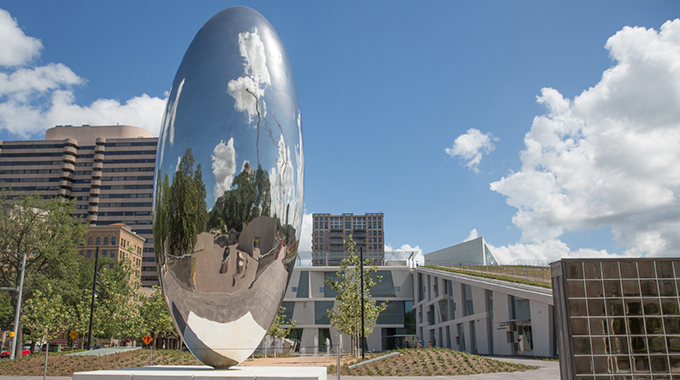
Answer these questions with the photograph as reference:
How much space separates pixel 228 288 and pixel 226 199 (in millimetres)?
1628

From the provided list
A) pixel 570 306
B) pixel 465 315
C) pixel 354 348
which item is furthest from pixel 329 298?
pixel 570 306

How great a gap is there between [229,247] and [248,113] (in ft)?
8.44

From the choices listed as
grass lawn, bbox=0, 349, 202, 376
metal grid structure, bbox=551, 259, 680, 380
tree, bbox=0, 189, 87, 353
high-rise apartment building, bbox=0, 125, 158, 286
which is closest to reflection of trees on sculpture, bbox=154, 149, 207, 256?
metal grid structure, bbox=551, 259, 680, 380

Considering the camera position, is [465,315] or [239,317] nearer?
[239,317]

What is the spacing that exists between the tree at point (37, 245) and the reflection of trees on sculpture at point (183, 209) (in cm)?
4263

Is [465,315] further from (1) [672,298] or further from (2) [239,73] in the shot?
(2) [239,73]

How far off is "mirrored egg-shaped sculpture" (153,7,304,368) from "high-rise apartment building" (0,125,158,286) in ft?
411

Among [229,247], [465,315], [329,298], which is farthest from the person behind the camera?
[329,298]

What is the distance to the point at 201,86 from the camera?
9.22 metres

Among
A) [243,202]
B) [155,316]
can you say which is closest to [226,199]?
[243,202]

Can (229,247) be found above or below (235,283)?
above

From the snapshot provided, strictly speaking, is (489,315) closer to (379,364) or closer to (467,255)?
(379,364)

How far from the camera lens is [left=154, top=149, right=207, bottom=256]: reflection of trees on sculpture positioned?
8586 mm

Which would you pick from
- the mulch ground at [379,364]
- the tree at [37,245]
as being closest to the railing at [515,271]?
the mulch ground at [379,364]
